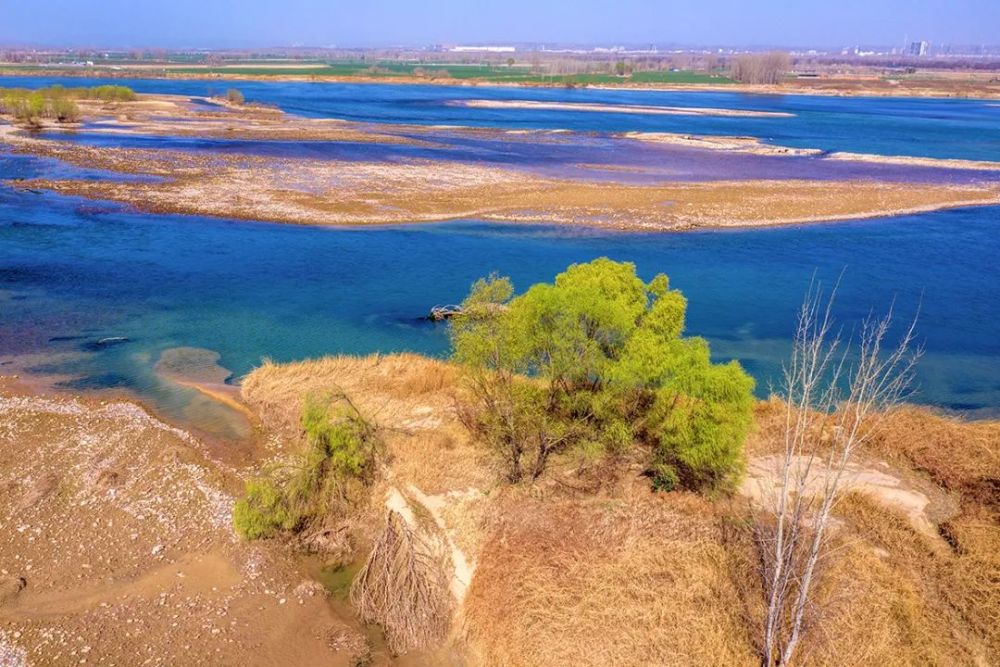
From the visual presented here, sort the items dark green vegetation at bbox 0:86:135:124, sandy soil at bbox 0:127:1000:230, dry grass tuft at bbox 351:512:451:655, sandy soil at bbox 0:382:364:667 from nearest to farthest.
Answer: sandy soil at bbox 0:382:364:667
dry grass tuft at bbox 351:512:451:655
sandy soil at bbox 0:127:1000:230
dark green vegetation at bbox 0:86:135:124

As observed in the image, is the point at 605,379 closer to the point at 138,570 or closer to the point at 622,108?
the point at 138,570

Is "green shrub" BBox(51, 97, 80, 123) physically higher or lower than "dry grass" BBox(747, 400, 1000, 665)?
higher

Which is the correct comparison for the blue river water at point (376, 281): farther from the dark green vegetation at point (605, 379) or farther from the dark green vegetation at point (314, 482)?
the dark green vegetation at point (314, 482)

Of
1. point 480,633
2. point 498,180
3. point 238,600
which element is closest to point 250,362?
point 238,600

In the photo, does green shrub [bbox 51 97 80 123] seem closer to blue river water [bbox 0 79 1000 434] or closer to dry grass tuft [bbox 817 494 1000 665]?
blue river water [bbox 0 79 1000 434]

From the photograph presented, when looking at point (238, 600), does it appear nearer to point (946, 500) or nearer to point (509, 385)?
point (509, 385)

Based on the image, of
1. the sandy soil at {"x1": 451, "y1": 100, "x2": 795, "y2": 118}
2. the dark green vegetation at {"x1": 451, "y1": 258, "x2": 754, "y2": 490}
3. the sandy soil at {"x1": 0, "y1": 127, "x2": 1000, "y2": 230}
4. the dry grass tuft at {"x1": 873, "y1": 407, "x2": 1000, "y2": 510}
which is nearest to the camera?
the dark green vegetation at {"x1": 451, "y1": 258, "x2": 754, "y2": 490}

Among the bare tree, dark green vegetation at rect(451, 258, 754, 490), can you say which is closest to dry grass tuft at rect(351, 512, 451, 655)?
dark green vegetation at rect(451, 258, 754, 490)

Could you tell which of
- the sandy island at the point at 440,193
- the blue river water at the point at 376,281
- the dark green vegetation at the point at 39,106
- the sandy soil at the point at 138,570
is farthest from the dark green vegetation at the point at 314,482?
the dark green vegetation at the point at 39,106
